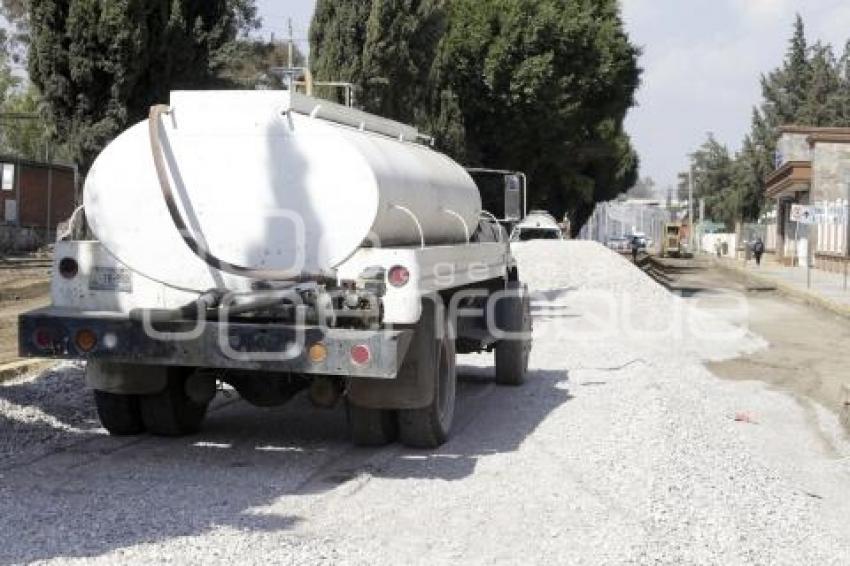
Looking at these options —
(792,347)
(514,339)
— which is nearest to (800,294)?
(792,347)

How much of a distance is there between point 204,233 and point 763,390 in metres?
8.82

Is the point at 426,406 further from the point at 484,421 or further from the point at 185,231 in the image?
the point at 484,421

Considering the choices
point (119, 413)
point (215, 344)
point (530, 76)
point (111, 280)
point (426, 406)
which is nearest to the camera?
point (215, 344)

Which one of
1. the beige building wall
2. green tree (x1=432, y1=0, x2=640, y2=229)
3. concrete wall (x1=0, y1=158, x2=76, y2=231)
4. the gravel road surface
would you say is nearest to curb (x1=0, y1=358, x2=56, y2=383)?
the gravel road surface

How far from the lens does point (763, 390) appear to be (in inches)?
568

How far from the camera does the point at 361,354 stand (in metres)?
7.26

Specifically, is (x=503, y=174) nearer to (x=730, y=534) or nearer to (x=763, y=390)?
(x=763, y=390)

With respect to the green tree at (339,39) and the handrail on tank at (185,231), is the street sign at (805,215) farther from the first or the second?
the handrail on tank at (185,231)

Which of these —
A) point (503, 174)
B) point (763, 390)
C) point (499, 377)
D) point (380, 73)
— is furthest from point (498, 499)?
point (380, 73)

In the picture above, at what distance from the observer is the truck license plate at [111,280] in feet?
26.6

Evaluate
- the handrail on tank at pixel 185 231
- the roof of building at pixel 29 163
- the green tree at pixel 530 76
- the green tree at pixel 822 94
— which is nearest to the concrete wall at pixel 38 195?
the roof of building at pixel 29 163

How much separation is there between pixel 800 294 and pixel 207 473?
28.0 meters

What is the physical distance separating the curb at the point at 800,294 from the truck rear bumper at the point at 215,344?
21496mm

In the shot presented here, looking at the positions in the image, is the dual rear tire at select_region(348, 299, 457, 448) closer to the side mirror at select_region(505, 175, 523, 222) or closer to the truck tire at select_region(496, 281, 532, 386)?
the truck tire at select_region(496, 281, 532, 386)
